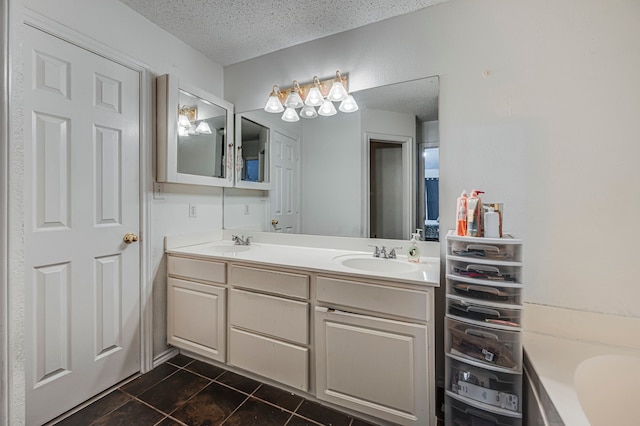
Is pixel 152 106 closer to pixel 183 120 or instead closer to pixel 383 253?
pixel 183 120

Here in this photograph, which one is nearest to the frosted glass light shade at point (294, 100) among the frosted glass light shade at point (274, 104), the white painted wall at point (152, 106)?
the frosted glass light shade at point (274, 104)

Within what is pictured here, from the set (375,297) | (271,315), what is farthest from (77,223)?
(375,297)

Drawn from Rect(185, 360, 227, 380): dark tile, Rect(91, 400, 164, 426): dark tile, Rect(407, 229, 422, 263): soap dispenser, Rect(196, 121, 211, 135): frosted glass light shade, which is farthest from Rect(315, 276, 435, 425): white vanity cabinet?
Rect(196, 121, 211, 135): frosted glass light shade

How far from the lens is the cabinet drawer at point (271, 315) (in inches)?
60.0

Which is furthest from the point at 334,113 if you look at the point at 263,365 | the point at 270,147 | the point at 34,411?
the point at 34,411

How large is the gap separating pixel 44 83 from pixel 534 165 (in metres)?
2.56

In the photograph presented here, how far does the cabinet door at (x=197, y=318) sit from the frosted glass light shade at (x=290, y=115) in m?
1.34

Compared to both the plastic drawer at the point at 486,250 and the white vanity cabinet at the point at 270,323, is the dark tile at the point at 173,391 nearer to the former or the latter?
the white vanity cabinet at the point at 270,323

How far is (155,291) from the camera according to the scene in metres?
1.94

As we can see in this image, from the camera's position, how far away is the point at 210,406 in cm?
154

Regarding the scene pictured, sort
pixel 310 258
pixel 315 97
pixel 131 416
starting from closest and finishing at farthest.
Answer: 1. pixel 131 416
2. pixel 310 258
3. pixel 315 97

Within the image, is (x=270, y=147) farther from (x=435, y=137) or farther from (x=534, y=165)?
(x=534, y=165)

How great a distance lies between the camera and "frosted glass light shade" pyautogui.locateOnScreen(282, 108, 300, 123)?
2.10 m

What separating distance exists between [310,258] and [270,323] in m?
Answer: 0.45
